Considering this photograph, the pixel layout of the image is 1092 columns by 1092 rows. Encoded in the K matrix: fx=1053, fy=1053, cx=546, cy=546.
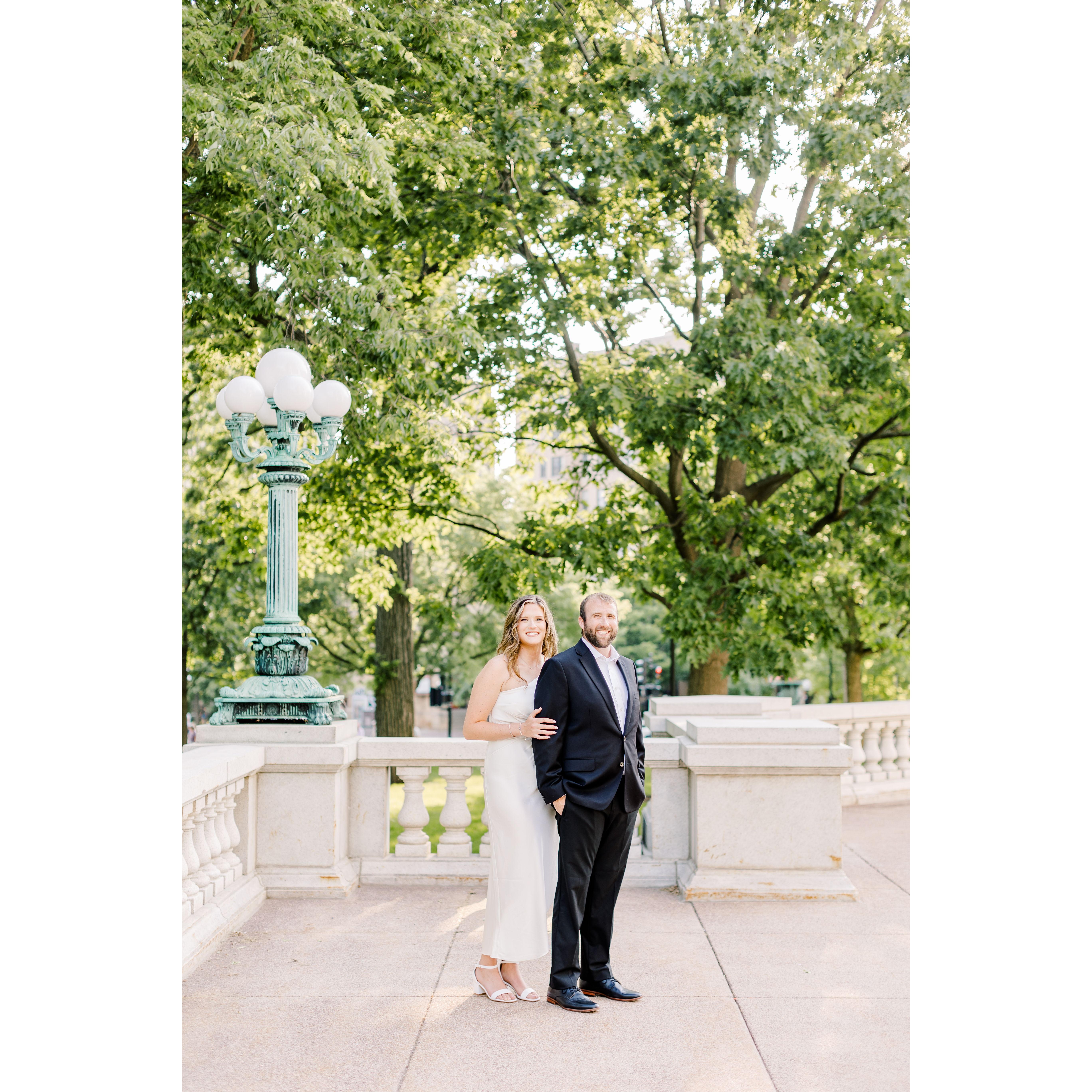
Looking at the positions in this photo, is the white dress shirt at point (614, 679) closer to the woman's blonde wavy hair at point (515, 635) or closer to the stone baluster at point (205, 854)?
the woman's blonde wavy hair at point (515, 635)

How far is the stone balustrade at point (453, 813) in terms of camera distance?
22.4ft

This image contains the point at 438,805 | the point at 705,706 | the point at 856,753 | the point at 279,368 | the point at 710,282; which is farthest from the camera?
the point at 438,805

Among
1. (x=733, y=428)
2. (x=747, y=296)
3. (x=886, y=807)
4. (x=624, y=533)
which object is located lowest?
(x=886, y=807)

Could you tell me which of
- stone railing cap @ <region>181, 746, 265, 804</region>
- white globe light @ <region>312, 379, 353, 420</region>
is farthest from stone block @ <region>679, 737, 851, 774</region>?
white globe light @ <region>312, 379, 353, 420</region>

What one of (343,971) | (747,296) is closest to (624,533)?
(747,296)

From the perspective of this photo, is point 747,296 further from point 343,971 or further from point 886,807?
point 343,971

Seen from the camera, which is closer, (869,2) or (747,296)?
(747,296)

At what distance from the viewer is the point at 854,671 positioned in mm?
23969

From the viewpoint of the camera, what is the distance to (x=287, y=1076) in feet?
13.7

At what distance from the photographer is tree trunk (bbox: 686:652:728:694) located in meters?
14.4


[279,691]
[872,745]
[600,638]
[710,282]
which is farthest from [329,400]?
[710,282]

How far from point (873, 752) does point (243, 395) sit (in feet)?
24.3

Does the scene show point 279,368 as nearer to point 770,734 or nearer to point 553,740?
point 553,740
